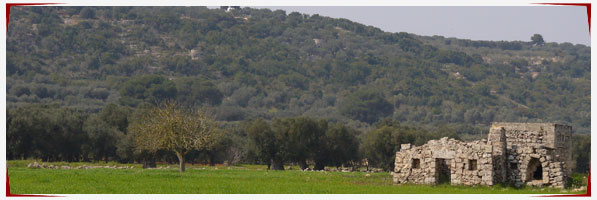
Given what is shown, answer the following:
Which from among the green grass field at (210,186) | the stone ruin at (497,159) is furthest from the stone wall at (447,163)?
the green grass field at (210,186)

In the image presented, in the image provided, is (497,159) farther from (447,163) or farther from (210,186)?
(210,186)

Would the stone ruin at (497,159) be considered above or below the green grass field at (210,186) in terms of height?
above

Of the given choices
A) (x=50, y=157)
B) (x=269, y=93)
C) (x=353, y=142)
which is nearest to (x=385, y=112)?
(x=269, y=93)

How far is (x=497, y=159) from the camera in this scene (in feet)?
129

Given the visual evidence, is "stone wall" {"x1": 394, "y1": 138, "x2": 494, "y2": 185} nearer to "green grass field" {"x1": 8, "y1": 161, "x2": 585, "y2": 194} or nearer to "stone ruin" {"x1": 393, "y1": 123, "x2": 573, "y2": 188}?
"stone ruin" {"x1": 393, "y1": 123, "x2": 573, "y2": 188}

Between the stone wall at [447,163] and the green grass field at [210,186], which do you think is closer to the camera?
the green grass field at [210,186]

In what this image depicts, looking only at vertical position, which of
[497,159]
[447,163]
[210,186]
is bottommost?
[210,186]

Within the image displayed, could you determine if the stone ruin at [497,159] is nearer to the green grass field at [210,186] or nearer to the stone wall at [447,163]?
the stone wall at [447,163]

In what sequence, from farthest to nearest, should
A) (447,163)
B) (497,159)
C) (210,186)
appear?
(447,163)
(497,159)
(210,186)

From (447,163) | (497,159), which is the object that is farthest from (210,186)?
(497,159)

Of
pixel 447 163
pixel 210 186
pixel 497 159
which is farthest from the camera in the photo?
pixel 447 163

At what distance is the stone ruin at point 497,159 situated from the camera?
127 ft

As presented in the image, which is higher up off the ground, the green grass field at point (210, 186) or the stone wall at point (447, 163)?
the stone wall at point (447, 163)

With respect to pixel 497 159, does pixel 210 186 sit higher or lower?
lower
